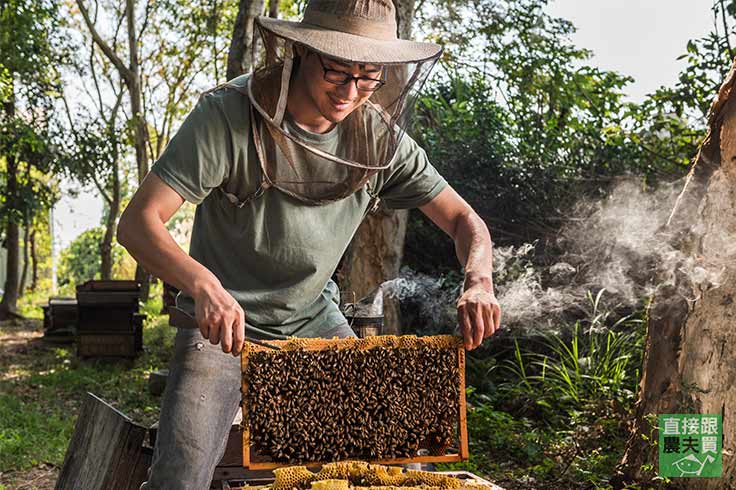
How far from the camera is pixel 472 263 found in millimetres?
2441

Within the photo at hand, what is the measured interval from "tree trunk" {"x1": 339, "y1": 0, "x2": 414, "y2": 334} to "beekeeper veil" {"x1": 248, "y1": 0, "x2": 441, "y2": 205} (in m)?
3.34

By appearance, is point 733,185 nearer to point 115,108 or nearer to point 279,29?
point 279,29

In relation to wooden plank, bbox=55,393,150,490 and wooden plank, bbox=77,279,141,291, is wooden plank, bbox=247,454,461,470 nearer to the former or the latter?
wooden plank, bbox=55,393,150,490

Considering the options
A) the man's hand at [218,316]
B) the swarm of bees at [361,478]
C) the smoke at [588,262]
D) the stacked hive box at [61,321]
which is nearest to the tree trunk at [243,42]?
the smoke at [588,262]

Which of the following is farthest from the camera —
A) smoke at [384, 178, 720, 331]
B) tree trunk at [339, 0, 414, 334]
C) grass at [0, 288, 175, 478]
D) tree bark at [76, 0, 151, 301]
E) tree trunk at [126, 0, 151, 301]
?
tree trunk at [126, 0, 151, 301]

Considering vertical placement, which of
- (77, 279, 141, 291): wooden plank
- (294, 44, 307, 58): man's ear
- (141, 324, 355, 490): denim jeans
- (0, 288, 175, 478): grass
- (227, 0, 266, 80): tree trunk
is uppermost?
(227, 0, 266, 80): tree trunk

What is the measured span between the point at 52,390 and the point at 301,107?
5.70 meters

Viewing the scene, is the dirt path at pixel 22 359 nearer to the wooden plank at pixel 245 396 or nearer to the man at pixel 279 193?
the man at pixel 279 193

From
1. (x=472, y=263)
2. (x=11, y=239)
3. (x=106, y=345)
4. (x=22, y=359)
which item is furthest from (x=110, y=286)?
(x=472, y=263)

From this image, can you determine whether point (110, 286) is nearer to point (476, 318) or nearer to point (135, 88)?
point (135, 88)

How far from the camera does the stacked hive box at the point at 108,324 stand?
26.5 feet

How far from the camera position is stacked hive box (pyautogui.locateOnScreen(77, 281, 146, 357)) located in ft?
26.5

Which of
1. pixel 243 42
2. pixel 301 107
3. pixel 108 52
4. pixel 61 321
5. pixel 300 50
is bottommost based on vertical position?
pixel 61 321

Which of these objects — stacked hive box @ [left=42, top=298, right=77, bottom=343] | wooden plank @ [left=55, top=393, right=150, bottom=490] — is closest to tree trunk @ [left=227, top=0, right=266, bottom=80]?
wooden plank @ [left=55, top=393, right=150, bottom=490]
